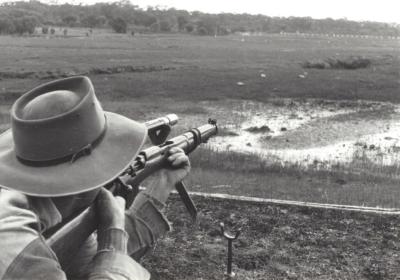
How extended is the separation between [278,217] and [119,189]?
9.88 ft

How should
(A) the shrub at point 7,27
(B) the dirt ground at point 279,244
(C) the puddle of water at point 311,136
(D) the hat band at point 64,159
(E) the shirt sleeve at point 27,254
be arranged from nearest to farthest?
(E) the shirt sleeve at point 27,254
(D) the hat band at point 64,159
(B) the dirt ground at point 279,244
(C) the puddle of water at point 311,136
(A) the shrub at point 7,27

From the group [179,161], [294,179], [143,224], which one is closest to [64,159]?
[143,224]

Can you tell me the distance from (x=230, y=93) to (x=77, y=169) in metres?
Answer: 16.7

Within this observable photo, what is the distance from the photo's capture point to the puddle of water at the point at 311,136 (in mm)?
10672

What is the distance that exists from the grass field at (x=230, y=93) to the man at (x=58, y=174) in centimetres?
464

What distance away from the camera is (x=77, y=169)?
6.70 ft

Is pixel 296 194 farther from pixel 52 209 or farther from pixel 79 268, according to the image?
pixel 52 209

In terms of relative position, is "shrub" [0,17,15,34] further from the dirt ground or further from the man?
the man

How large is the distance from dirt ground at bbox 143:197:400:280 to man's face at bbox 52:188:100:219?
232 centimetres

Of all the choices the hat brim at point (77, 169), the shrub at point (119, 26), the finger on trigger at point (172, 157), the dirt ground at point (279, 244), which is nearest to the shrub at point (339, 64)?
the dirt ground at point (279, 244)

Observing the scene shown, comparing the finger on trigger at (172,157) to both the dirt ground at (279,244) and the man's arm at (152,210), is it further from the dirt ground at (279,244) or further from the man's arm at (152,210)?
the dirt ground at (279,244)

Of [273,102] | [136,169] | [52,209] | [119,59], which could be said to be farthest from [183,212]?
[119,59]

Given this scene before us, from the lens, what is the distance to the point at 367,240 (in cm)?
517

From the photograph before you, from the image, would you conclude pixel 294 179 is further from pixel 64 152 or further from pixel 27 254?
pixel 27 254
